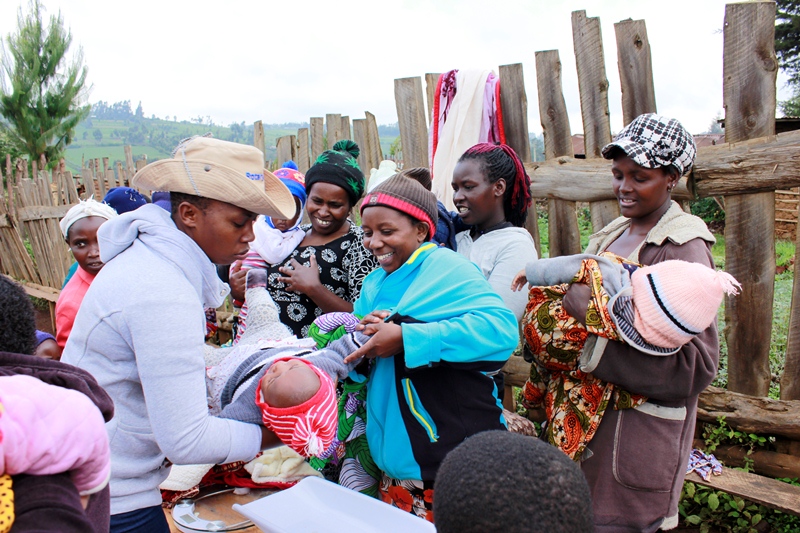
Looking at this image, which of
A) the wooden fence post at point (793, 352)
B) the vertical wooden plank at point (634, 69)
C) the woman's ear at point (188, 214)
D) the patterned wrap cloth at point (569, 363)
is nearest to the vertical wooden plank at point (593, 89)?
the vertical wooden plank at point (634, 69)

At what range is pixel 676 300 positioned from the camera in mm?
1841

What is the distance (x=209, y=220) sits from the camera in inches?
69.7

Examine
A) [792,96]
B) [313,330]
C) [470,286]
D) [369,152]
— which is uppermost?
[792,96]

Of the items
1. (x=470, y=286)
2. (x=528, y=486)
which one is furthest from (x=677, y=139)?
(x=528, y=486)

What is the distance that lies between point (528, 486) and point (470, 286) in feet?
3.92

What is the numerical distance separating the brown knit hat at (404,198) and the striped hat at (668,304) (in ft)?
2.77

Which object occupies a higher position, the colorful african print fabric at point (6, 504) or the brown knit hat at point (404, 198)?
the brown knit hat at point (404, 198)

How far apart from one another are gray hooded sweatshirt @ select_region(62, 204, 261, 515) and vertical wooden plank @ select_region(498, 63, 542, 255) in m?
2.69

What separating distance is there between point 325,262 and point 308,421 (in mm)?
1554

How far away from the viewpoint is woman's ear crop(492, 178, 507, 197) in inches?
116

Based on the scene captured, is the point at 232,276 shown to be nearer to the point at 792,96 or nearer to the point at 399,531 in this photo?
the point at 399,531

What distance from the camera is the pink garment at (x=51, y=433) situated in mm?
981

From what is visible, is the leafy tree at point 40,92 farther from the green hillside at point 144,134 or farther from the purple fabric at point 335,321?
the green hillside at point 144,134

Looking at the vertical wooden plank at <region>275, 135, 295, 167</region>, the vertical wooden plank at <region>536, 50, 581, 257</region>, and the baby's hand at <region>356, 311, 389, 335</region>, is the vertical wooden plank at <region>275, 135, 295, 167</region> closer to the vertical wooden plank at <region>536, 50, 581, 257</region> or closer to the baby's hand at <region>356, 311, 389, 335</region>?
the vertical wooden plank at <region>536, 50, 581, 257</region>
